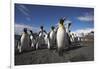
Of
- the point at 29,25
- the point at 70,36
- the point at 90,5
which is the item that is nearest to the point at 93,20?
the point at 90,5

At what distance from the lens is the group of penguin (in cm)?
239

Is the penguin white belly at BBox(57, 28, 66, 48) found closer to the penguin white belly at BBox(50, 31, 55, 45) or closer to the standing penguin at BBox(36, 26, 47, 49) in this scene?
the penguin white belly at BBox(50, 31, 55, 45)

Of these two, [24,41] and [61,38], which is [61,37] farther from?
[24,41]

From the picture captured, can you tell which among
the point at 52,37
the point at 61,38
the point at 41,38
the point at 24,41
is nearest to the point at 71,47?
the point at 61,38

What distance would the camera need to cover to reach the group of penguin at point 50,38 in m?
2.39

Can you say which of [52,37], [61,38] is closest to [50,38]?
[52,37]

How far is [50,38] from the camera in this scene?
2492 millimetres

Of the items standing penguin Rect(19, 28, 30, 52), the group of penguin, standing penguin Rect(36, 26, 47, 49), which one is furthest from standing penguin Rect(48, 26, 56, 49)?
standing penguin Rect(19, 28, 30, 52)

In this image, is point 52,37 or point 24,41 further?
point 52,37

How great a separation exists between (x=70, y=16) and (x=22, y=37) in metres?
0.73

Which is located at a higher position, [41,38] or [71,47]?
[41,38]

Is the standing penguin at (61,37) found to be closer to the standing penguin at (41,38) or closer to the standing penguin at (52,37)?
the standing penguin at (52,37)

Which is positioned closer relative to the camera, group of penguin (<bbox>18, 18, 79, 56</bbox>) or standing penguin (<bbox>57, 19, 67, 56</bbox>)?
group of penguin (<bbox>18, 18, 79, 56</bbox>)
